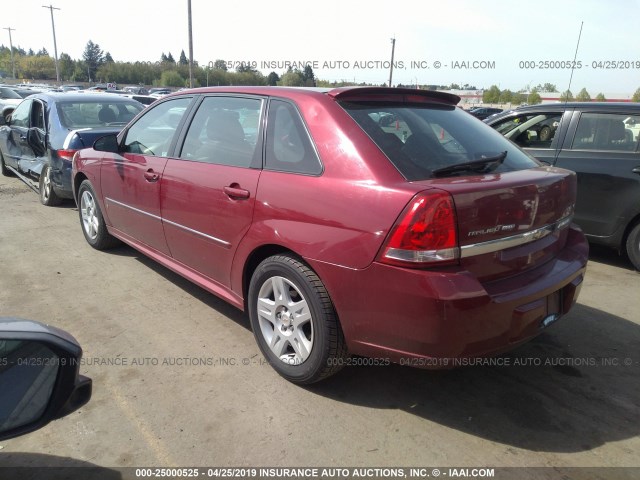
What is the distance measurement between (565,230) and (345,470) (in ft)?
6.44

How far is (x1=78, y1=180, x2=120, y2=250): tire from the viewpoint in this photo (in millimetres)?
5153

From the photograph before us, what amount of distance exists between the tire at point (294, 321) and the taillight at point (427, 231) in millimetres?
573

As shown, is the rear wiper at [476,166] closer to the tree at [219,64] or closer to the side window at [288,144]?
the side window at [288,144]

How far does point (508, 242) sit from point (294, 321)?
4.07 ft

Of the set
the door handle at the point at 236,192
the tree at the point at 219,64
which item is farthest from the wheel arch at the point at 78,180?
the tree at the point at 219,64

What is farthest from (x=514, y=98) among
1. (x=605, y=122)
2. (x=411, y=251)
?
(x=411, y=251)

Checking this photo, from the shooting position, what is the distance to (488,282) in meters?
2.42

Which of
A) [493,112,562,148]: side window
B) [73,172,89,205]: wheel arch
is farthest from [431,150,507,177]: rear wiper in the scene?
[73,172,89,205]: wheel arch

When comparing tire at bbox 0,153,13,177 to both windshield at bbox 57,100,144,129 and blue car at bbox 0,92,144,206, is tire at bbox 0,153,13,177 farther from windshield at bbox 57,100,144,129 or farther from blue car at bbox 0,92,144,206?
windshield at bbox 57,100,144,129

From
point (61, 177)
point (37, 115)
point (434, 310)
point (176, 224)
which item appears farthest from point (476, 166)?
point (37, 115)

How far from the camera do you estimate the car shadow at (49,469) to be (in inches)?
87.1

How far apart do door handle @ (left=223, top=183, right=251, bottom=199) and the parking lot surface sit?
1.06 meters

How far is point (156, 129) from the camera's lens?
4156 mm

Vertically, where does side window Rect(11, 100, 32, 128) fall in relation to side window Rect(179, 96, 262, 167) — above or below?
below
